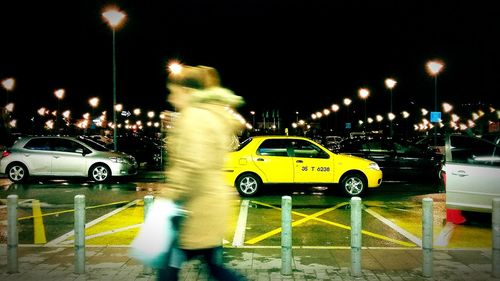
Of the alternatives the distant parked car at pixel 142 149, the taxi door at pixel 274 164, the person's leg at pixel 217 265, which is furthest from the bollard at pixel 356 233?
the distant parked car at pixel 142 149

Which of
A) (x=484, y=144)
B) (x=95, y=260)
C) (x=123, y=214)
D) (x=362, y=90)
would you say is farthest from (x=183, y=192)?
(x=362, y=90)

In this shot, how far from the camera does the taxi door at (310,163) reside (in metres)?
13.4

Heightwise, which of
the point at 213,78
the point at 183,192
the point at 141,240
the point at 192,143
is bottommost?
the point at 141,240

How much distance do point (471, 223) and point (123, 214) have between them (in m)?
7.10

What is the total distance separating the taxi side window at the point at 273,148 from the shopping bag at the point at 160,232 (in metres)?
9.73

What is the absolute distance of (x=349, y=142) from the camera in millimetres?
19094

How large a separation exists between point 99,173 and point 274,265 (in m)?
12.0

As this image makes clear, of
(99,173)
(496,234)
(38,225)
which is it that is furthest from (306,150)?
(496,234)

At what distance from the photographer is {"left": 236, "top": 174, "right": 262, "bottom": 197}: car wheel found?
13.4m

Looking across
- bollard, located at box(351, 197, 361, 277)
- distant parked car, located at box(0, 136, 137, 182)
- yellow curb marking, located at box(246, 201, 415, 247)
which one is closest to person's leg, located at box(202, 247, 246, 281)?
bollard, located at box(351, 197, 361, 277)

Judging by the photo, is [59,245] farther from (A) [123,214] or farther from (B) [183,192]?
(B) [183,192]

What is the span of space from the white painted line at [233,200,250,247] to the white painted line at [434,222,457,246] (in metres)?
3.14

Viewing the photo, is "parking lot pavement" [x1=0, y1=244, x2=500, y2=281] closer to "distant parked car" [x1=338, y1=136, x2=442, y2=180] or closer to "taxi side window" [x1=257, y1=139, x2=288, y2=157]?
"taxi side window" [x1=257, y1=139, x2=288, y2=157]

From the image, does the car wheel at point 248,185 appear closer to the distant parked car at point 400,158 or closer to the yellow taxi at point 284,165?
the yellow taxi at point 284,165
